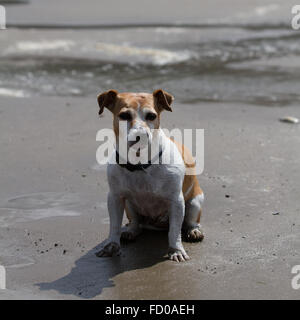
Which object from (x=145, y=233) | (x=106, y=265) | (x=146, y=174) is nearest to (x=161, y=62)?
(x=145, y=233)

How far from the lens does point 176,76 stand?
39.5 feet

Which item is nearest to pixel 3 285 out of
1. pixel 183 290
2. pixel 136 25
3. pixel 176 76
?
pixel 183 290

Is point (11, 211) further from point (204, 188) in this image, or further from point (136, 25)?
point (136, 25)

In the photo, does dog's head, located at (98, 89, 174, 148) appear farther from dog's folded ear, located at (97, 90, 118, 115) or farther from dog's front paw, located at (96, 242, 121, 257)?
dog's front paw, located at (96, 242, 121, 257)

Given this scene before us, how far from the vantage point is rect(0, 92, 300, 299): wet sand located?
4.64 m

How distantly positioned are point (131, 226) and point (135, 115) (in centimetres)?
121

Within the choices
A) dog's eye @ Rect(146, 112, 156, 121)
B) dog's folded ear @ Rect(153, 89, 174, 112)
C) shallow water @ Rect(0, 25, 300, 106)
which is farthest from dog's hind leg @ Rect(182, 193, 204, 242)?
shallow water @ Rect(0, 25, 300, 106)

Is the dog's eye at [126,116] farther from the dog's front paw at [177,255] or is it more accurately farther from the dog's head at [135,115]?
the dog's front paw at [177,255]

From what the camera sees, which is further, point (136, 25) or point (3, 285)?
point (136, 25)

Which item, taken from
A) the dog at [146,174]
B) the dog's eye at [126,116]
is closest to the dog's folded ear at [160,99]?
the dog at [146,174]

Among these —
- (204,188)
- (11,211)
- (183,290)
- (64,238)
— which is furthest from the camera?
(204,188)

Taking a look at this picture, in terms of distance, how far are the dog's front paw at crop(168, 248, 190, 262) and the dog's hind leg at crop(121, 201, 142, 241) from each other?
0.51 metres

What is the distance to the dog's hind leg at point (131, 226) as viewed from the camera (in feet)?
18.0

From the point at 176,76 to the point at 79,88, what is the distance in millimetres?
1983
